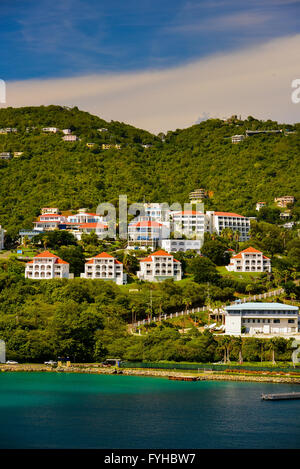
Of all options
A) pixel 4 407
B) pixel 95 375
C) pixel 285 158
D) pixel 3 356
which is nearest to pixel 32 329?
pixel 3 356

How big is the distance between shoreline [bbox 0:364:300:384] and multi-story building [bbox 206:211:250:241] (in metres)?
42.1

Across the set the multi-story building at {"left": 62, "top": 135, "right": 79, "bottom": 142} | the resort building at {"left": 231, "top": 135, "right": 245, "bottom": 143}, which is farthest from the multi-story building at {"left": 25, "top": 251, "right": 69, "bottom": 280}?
the resort building at {"left": 231, "top": 135, "right": 245, "bottom": 143}

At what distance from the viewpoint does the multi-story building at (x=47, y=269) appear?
7588 centimetres

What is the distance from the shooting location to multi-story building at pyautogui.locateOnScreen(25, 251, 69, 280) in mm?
75875

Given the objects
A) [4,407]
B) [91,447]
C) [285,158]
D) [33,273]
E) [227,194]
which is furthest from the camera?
[285,158]

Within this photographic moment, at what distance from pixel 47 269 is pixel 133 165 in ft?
215

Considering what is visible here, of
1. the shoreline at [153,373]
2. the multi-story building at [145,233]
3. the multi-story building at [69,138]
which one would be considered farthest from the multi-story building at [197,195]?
the shoreline at [153,373]

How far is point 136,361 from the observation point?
59.7 meters

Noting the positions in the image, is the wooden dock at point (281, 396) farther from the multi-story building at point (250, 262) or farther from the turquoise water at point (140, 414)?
the multi-story building at point (250, 262)

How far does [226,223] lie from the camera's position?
98312mm

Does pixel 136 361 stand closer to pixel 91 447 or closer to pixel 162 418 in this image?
pixel 162 418

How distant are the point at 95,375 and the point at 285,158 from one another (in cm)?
8500

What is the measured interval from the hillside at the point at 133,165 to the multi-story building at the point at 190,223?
17.0m

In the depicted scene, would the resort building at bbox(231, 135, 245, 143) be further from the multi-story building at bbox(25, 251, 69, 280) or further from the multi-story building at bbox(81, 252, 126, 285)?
the multi-story building at bbox(25, 251, 69, 280)
